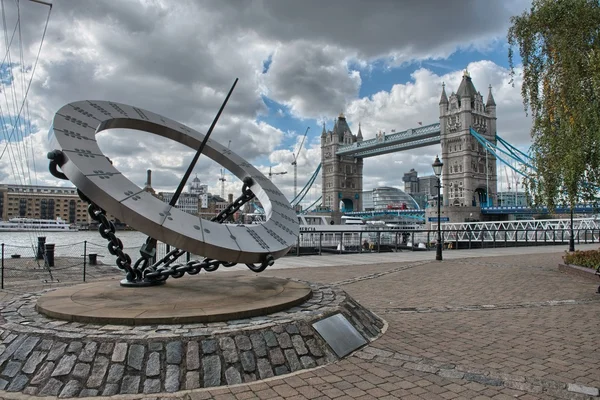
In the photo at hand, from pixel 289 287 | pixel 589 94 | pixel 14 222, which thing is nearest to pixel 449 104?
pixel 14 222

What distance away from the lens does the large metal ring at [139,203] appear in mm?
4566

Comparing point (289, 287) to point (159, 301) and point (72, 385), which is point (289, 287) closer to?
point (159, 301)

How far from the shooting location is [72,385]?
3279mm

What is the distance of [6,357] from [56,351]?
45 centimetres

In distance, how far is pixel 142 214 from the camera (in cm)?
456

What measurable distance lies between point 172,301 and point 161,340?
3.93 ft

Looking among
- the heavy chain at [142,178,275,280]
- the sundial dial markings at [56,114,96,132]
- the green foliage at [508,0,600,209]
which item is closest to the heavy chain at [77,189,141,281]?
the heavy chain at [142,178,275,280]

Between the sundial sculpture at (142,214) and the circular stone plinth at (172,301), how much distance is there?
13.5 inches

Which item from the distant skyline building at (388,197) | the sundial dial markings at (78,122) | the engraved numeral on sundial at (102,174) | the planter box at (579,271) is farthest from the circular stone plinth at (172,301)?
the distant skyline building at (388,197)

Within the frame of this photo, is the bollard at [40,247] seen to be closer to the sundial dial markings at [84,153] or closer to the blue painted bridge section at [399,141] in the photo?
the sundial dial markings at [84,153]

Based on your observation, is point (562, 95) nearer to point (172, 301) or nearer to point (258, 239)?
point (258, 239)

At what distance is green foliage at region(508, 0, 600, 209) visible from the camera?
881 centimetres

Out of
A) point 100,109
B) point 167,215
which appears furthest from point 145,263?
point 100,109

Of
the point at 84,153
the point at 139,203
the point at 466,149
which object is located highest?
the point at 466,149
